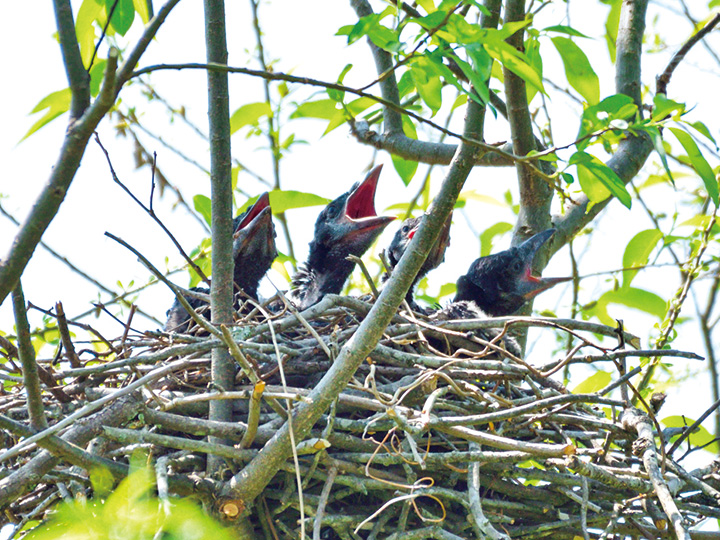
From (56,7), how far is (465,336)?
1399 millimetres

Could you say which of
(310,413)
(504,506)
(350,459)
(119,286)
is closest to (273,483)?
(350,459)

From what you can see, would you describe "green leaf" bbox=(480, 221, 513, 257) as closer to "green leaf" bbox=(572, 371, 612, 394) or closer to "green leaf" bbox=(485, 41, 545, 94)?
"green leaf" bbox=(572, 371, 612, 394)

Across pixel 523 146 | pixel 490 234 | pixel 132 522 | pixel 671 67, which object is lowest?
pixel 132 522

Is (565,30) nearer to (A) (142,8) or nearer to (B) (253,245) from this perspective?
(A) (142,8)

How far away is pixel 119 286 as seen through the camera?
10.5ft

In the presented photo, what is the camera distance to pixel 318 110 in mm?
2596

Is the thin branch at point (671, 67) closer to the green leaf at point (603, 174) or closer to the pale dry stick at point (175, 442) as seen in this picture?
the green leaf at point (603, 174)

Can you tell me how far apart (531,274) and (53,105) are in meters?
1.99

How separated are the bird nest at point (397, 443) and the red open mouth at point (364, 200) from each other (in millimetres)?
1358

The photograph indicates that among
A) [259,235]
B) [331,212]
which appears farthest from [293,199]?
[331,212]

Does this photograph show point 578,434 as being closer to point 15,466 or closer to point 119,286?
point 15,466

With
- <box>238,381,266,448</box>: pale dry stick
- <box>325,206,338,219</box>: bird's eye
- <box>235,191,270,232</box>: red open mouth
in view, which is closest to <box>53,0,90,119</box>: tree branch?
<box>238,381,266,448</box>: pale dry stick

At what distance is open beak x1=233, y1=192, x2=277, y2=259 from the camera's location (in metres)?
3.17

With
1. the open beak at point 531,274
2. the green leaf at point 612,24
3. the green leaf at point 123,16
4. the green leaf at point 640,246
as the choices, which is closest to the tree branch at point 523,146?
the open beak at point 531,274
